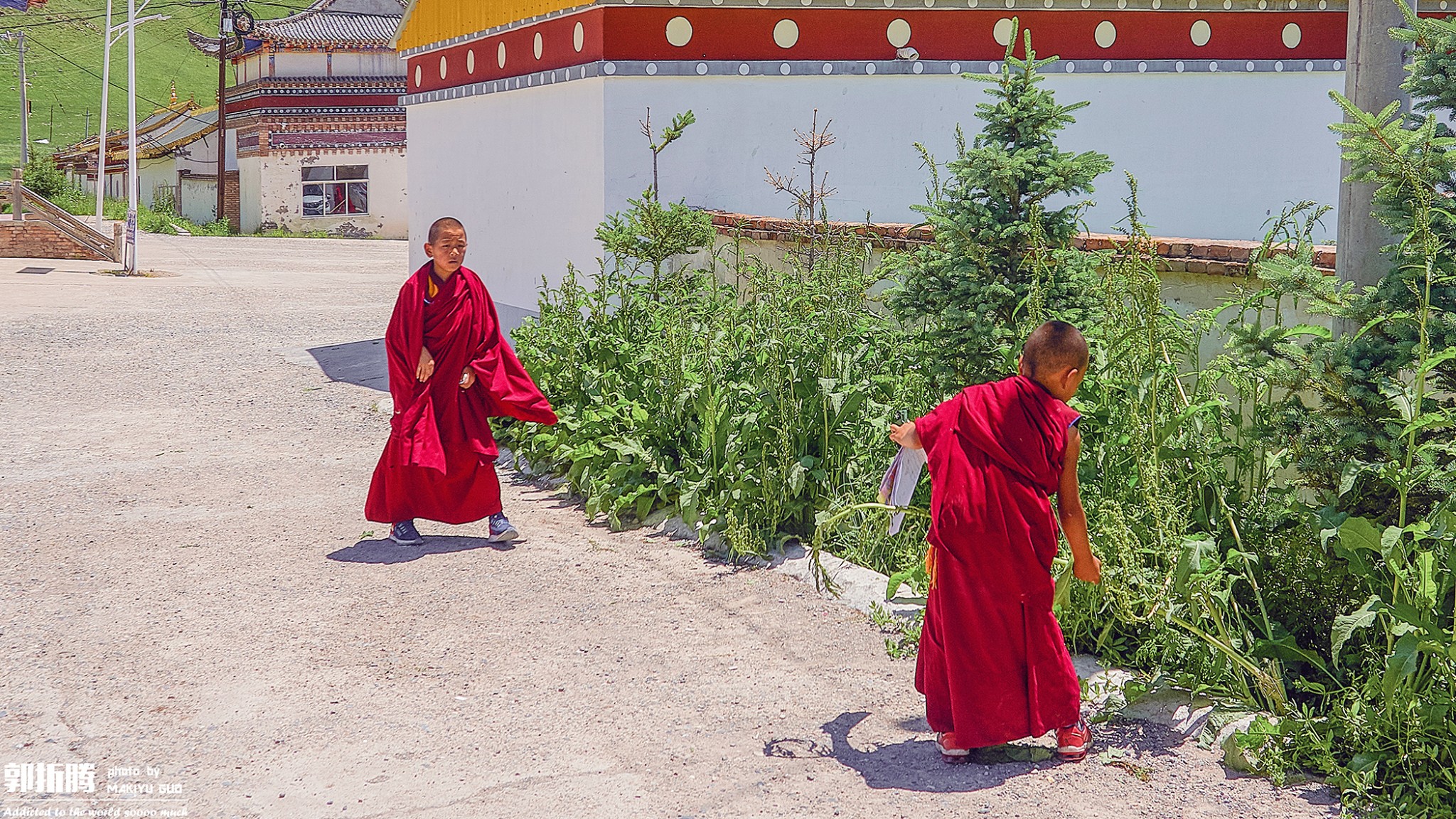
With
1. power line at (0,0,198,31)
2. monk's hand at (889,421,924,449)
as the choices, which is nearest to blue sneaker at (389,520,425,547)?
monk's hand at (889,421,924,449)

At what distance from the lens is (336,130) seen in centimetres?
4169

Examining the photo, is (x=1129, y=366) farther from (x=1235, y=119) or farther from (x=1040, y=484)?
(x=1235, y=119)

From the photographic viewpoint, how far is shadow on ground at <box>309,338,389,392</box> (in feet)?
38.9

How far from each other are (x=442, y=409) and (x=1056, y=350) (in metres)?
3.57

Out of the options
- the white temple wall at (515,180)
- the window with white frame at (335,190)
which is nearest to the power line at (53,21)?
the window with white frame at (335,190)

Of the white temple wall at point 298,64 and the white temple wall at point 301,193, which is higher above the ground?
the white temple wall at point 298,64

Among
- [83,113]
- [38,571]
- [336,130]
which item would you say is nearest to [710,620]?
[38,571]

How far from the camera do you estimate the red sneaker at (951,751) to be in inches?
158

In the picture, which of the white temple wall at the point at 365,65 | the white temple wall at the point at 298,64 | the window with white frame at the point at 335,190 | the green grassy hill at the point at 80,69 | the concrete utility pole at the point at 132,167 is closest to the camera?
the concrete utility pole at the point at 132,167

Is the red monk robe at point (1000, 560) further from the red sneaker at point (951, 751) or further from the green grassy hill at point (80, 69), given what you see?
the green grassy hill at point (80, 69)

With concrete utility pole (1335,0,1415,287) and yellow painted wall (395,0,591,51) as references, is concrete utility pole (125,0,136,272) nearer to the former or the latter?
yellow painted wall (395,0,591,51)

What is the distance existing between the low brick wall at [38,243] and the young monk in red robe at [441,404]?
1002 inches

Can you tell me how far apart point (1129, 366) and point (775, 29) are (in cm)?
628

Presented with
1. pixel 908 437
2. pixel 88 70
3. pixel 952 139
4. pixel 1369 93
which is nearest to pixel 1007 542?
pixel 908 437
